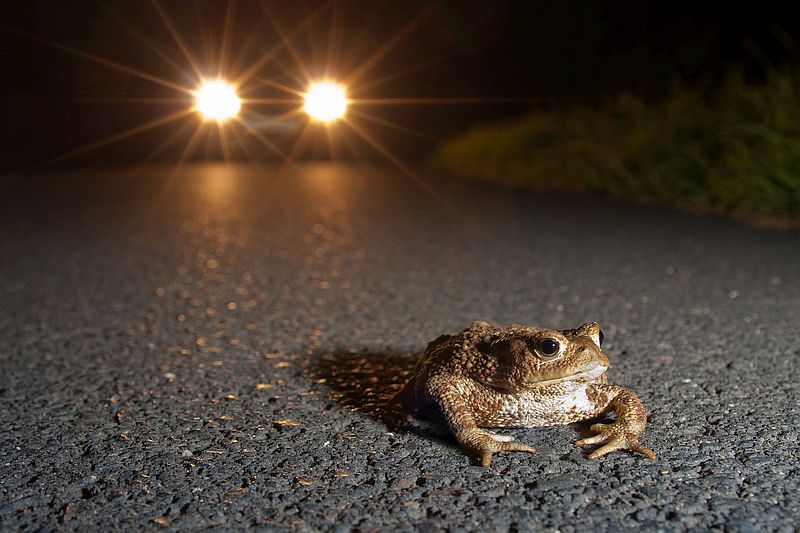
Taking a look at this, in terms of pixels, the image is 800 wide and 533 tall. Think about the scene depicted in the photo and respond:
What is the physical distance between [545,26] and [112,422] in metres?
22.5

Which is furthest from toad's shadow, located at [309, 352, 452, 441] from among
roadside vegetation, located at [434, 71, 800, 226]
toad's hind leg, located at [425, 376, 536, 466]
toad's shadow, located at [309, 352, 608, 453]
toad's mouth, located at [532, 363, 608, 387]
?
roadside vegetation, located at [434, 71, 800, 226]

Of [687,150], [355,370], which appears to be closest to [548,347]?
[355,370]

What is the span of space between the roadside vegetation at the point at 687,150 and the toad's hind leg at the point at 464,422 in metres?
6.85

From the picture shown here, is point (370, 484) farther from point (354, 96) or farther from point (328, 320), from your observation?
point (354, 96)

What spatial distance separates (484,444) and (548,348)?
37cm

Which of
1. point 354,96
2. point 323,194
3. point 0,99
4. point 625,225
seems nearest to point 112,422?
point 625,225

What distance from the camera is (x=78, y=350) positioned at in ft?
14.4

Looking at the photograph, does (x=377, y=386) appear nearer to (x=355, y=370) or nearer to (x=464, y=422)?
(x=355, y=370)

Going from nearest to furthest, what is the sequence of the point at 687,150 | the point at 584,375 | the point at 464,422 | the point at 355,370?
the point at 584,375, the point at 464,422, the point at 355,370, the point at 687,150

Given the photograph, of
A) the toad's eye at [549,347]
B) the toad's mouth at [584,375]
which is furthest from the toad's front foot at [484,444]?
the toad's eye at [549,347]

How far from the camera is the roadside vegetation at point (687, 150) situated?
9289 mm

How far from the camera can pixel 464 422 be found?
2861mm

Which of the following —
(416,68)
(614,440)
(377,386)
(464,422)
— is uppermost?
(416,68)

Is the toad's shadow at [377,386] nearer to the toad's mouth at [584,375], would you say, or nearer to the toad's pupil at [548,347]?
the toad's mouth at [584,375]
